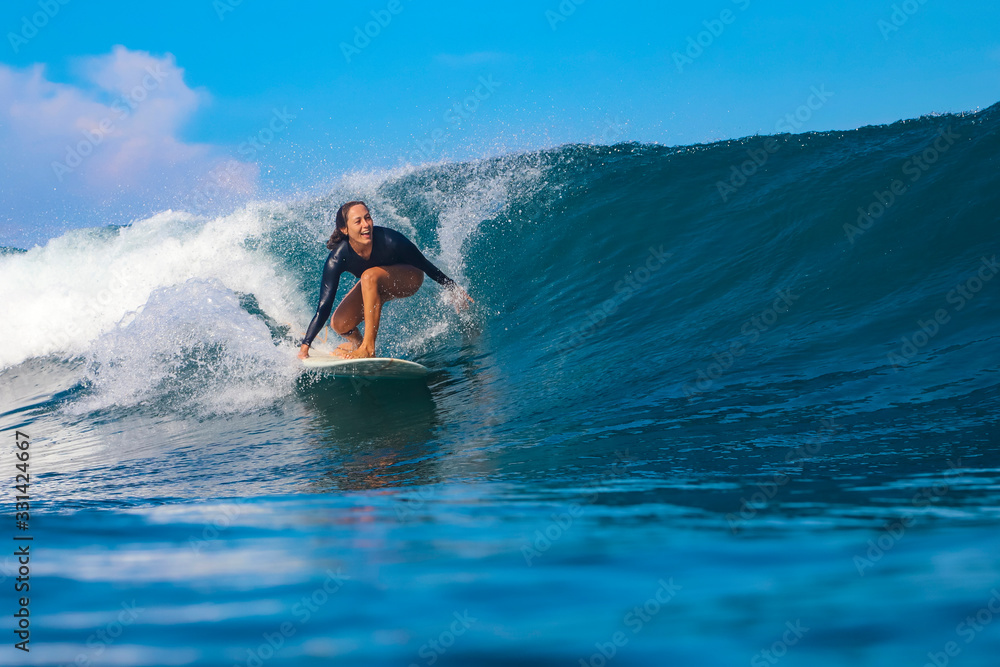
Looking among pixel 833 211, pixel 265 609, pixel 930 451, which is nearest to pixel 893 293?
pixel 833 211

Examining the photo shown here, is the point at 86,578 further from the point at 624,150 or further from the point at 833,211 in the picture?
the point at 624,150

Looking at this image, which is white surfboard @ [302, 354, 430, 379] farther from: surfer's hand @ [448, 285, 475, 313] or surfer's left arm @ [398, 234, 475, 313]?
surfer's hand @ [448, 285, 475, 313]

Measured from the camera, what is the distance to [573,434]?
4.30m

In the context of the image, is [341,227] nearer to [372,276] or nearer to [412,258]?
[372,276]

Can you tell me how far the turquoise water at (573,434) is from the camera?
1.79 metres

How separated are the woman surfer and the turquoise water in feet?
1.85

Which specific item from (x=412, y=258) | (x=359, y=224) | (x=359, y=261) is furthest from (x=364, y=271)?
(x=412, y=258)

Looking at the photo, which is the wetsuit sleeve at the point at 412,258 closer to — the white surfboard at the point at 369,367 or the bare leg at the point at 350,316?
the bare leg at the point at 350,316

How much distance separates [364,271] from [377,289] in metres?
0.20

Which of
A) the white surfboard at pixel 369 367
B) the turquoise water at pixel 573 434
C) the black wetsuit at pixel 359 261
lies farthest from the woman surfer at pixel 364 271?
the turquoise water at pixel 573 434

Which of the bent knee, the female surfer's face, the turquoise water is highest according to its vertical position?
the female surfer's face

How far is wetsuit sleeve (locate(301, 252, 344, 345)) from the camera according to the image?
6.29 m

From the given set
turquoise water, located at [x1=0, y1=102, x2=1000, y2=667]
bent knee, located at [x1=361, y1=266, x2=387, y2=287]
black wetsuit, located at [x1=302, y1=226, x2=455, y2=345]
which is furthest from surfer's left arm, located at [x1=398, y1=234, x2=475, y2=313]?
turquoise water, located at [x1=0, y1=102, x2=1000, y2=667]

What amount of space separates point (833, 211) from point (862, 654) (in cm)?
723
